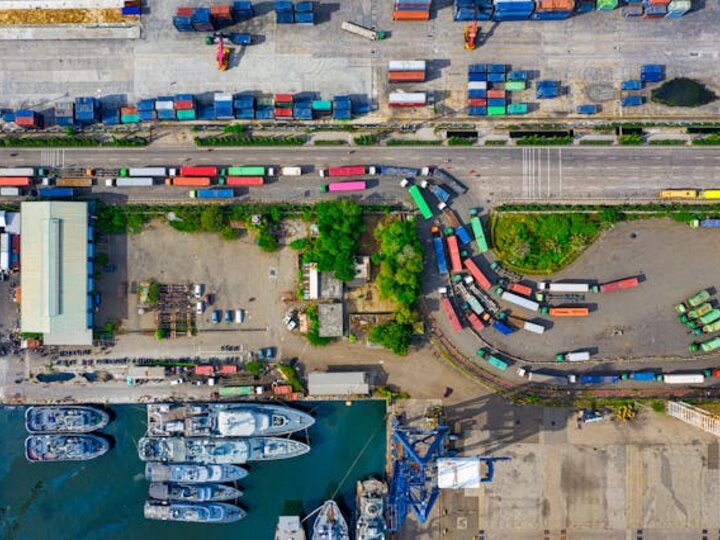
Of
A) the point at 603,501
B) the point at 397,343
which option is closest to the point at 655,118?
the point at 397,343

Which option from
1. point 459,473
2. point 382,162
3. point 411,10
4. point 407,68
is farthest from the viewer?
point 382,162

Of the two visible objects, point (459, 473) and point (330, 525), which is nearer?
point (459, 473)

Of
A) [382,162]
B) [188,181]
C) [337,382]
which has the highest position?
[382,162]

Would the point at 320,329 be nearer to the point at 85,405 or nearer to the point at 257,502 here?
the point at 257,502

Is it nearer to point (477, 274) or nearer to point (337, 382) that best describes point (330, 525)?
point (337, 382)

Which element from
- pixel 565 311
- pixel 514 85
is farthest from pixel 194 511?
pixel 514 85

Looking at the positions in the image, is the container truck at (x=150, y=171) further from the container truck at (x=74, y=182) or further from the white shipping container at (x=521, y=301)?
the white shipping container at (x=521, y=301)
